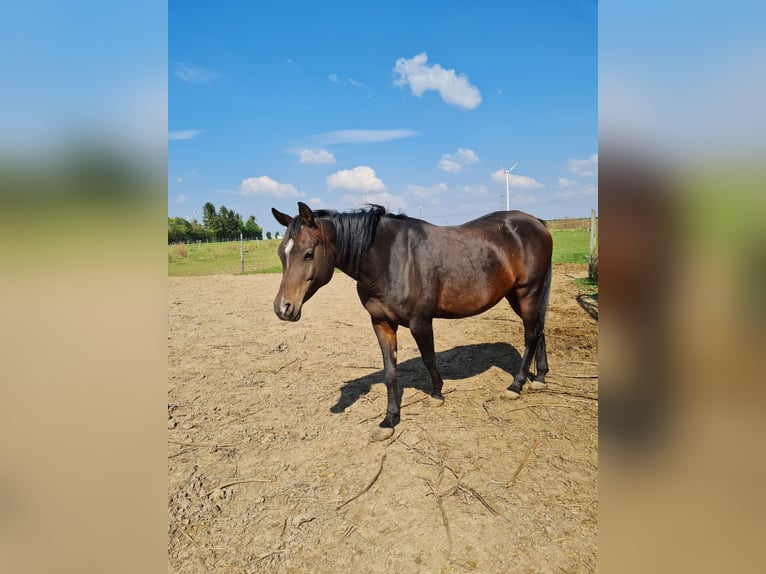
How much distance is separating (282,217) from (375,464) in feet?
7.22

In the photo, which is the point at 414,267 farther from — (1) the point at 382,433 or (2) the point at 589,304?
(2) the point at 589,304

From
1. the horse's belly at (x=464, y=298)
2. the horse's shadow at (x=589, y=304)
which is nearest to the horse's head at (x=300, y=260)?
the horse's belly at (x=464, y=298)

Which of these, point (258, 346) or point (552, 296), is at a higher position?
point (552, 296)

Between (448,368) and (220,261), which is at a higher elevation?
(220,261)

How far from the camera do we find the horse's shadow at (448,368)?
15.8ft

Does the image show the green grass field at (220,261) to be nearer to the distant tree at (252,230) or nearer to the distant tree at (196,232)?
the distant tree at (196,232)

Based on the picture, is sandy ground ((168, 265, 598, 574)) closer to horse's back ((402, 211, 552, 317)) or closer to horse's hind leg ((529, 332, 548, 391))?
horse's hind leg ((529, 332, 548, 391))

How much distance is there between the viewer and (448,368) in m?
5.54

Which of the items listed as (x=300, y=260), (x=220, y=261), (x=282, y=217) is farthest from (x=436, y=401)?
(x=220, y=261)
